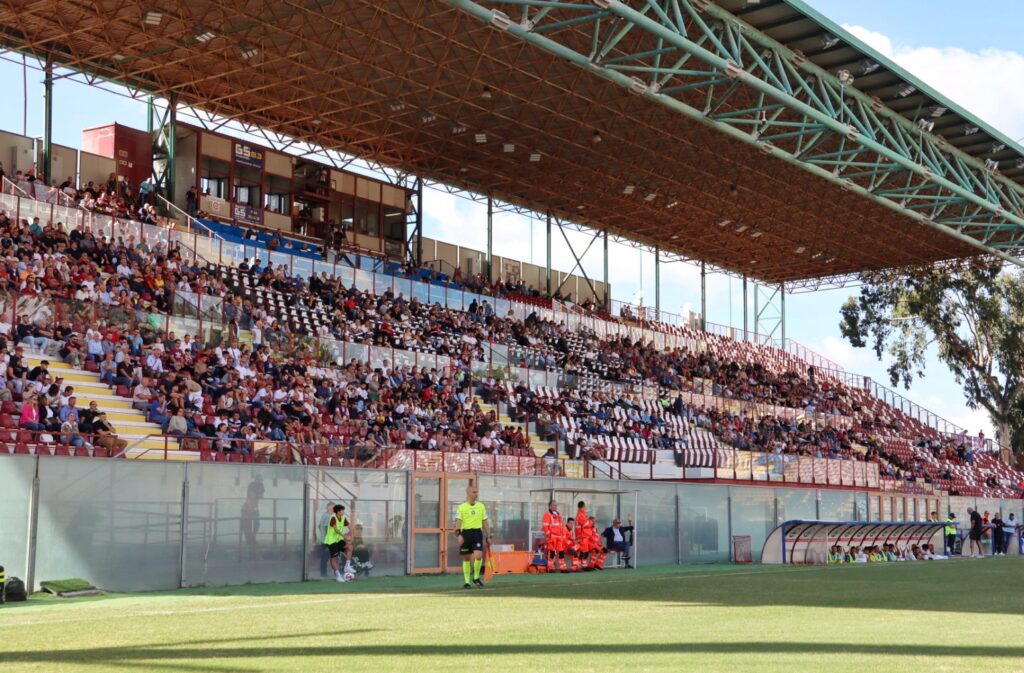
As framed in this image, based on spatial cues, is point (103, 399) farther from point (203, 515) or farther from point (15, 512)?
point (15, 512)

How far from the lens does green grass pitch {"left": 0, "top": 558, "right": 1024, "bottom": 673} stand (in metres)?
10.3

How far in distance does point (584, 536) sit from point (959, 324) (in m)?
51.4

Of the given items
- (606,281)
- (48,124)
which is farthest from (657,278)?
(48,124)

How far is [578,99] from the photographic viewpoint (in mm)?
41688

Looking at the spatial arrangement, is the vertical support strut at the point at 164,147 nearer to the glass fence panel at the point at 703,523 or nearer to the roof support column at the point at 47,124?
the roof support column at the point at 47,124

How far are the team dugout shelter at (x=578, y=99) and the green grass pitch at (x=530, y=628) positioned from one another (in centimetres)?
1266

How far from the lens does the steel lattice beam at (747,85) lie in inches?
1123

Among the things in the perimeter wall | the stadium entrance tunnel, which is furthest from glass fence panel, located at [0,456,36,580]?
the stadium entrance tunnel

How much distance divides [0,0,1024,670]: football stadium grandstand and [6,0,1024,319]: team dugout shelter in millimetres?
157

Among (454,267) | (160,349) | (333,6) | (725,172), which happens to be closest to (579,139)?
(725,172)

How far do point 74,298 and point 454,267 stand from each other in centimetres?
2619

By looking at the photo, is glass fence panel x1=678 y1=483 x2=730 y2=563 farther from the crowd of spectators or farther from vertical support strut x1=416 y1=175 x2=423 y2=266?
vertical support strut x1=416 y1=175 x2=423 y2=266

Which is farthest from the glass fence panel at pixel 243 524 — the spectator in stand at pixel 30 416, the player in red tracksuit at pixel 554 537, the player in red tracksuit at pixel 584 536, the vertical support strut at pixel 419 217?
the vertical support strut at pixel 419 217

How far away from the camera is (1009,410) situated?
7369 cm
